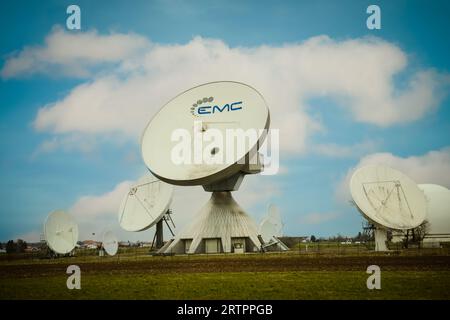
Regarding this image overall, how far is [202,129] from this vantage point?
5344cm

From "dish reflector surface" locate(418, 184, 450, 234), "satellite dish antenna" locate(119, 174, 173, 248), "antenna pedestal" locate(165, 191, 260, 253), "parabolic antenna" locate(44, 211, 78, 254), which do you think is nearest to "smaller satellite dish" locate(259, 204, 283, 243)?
"antenna pedestal" locate(165, 191, 260, 253)

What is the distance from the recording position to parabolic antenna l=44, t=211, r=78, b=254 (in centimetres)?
5672

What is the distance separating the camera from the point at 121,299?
20375mm

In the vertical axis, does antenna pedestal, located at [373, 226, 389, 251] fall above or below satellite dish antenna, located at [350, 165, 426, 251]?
below

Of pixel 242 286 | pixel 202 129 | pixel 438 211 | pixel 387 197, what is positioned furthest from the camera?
pixel 438 211

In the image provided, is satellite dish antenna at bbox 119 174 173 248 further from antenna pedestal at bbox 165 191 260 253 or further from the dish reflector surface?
the dish reflector surface

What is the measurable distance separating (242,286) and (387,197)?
34.2 metres

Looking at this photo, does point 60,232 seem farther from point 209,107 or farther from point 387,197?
point 387,197

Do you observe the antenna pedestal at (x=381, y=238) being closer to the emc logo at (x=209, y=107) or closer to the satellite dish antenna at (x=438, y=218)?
the emc logo at (x=209, y=107)

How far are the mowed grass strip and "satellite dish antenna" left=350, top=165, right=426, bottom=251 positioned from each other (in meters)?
25.4

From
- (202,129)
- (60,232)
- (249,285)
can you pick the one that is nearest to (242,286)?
(249,285)

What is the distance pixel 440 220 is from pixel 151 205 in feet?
160
